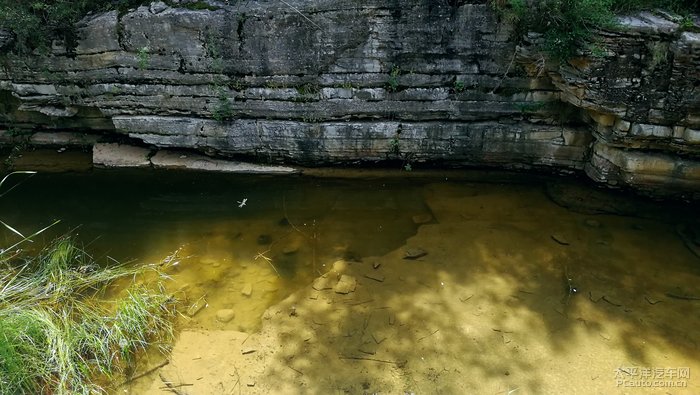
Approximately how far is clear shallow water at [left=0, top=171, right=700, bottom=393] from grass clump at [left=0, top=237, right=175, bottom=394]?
1.19 ft

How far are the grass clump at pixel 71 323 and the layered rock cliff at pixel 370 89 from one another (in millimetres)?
2212

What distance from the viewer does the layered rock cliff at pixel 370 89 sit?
5.10m

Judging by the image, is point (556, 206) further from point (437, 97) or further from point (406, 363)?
point (406, 363)

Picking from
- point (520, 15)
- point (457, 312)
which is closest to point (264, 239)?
point (457, 312)

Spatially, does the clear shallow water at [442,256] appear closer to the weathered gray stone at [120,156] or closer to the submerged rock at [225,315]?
the submerged rock at [225,315]

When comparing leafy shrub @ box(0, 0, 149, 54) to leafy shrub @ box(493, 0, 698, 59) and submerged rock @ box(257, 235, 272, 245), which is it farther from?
leafy shrub @ box(493, 0, 698, 59)

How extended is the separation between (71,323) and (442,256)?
11.4 feet

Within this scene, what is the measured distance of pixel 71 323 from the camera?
163 inches

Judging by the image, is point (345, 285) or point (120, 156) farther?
point (120, 156)

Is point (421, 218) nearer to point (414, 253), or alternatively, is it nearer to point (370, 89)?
point (414, 253)

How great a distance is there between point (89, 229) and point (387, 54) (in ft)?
13.2

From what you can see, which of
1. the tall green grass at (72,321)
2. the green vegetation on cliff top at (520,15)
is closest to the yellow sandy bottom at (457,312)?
the tall green grass at (72,321)

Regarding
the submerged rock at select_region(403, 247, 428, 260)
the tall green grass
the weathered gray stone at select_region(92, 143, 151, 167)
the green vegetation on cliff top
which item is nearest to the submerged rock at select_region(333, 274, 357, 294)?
the submerged rock at select_region(403, 247, 428, 260)

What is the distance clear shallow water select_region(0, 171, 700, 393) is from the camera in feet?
13.6
